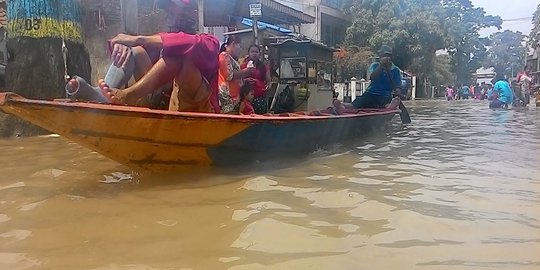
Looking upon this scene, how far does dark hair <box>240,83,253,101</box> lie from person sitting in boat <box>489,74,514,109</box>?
11053mm

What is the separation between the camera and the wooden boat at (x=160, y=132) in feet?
11.1

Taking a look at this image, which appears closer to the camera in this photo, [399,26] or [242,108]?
[242,108]

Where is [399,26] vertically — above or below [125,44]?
above

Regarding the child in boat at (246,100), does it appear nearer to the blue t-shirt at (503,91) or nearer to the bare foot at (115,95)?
the bare foot at (115,95)

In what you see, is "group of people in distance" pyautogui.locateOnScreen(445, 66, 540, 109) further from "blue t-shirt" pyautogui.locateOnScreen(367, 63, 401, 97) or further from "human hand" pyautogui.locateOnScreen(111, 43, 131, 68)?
"human hand" pyautogui.locateOnScreen(111, 43, 131, 68)

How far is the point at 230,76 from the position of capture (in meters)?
5.30

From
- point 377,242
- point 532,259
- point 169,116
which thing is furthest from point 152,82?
point 532,259

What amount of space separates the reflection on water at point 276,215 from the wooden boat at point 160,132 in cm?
16

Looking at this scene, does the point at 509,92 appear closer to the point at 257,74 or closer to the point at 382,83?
the point at 382,83

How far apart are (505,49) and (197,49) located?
170ft

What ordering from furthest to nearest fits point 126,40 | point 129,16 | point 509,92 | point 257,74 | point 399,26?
point 399,26, point 509,92, point 129,16, point 257,74, point 126,40

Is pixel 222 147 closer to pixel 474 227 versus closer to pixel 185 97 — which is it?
pixel 185 97

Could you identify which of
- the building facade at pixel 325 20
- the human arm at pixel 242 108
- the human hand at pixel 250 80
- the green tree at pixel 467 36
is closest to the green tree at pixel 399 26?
the building facade at pixel 325 20

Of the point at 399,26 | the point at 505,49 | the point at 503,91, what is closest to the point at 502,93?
the point at 503,91
